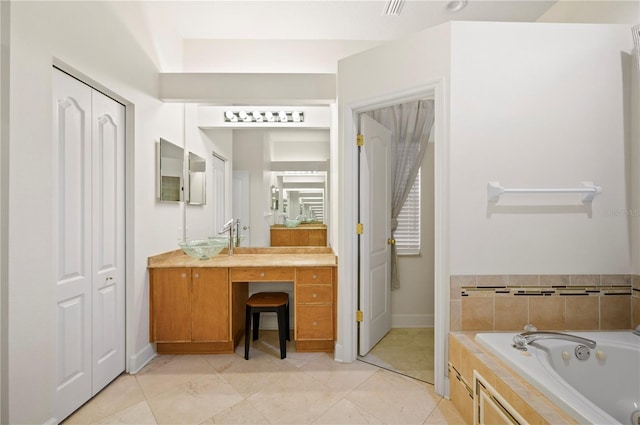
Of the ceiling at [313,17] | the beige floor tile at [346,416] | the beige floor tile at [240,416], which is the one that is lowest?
the beige floor tile at [240,416]

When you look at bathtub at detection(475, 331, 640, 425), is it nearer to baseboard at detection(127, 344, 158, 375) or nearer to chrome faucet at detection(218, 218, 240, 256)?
chrome faucet at detection(218, 218, 240, 256)

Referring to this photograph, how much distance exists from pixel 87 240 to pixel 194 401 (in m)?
1.24

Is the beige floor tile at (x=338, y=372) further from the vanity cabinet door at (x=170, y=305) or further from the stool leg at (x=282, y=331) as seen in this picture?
the vanity cabinet door at (x=170, y=305)

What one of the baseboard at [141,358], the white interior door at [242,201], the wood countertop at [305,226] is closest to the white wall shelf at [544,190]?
the wood countertop at [305,226]

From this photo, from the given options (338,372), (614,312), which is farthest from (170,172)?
(614,312)

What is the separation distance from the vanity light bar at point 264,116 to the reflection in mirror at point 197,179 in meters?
0.54

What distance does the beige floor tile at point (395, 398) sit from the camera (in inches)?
67.2

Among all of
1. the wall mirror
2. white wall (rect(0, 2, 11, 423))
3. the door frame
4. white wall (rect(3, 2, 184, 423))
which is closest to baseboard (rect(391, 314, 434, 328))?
the door frame

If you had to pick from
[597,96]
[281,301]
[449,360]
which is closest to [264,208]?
[281,301]

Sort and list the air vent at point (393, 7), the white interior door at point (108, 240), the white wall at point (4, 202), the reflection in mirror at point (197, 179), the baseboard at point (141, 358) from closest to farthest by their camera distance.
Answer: the white wall at point (4, 202), the white interior door at point (108, 240), the baseboard at point (141, 358), the air vent at point (393, 7), the reflection in mirror at point (197, 179)

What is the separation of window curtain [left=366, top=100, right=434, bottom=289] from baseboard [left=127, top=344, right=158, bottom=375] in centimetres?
233

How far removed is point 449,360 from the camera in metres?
1.84

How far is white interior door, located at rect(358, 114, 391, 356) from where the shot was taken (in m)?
2.38

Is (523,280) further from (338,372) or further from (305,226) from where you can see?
(305,226)
